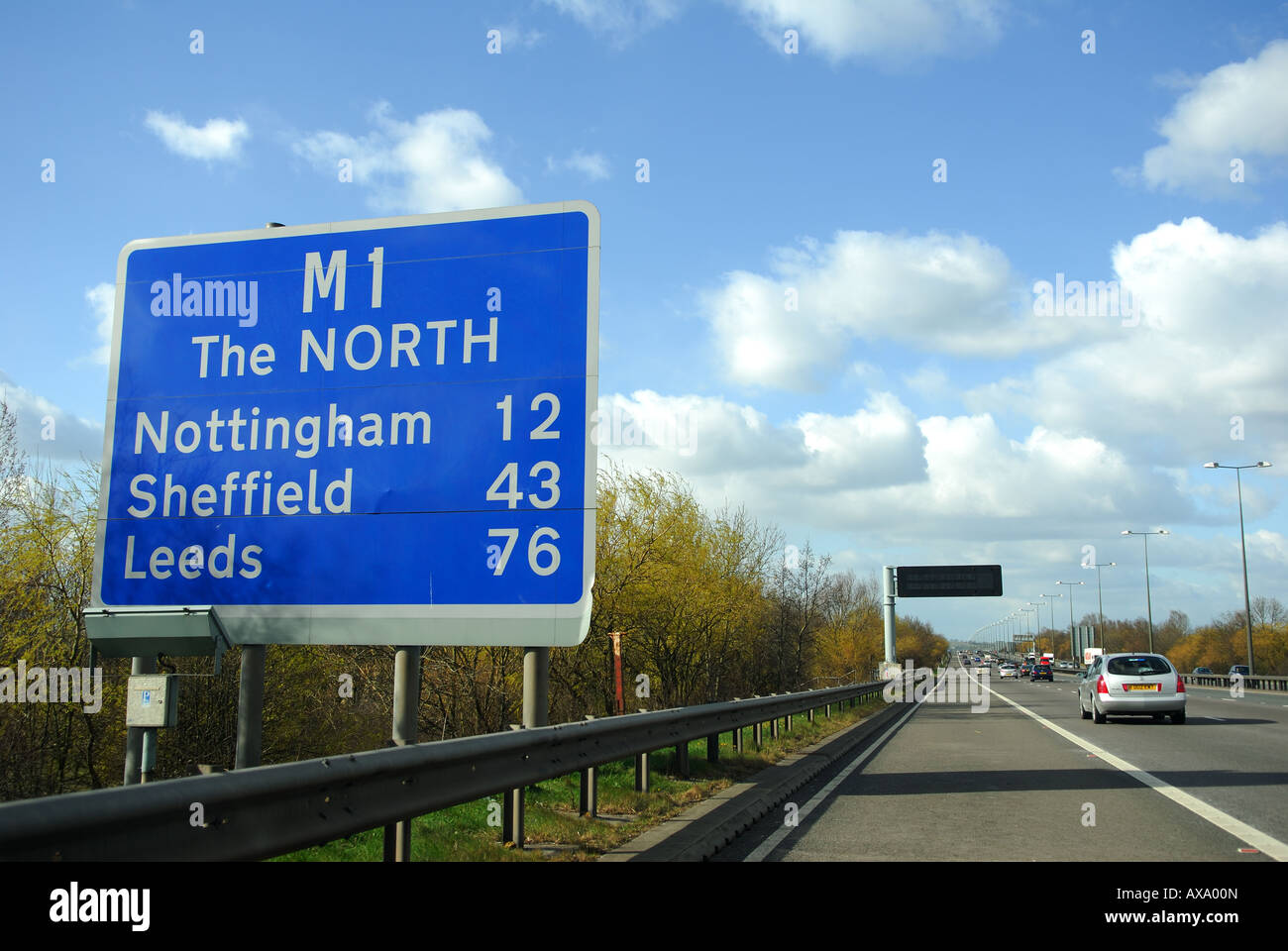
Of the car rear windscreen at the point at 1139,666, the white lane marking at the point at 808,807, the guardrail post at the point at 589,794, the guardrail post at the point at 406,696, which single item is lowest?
the white lane marking at the point at 808,807

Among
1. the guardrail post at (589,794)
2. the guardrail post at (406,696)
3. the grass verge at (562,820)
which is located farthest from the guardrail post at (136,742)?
the guardrail post at (589,794)

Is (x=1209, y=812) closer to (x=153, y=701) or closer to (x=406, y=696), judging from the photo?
(x=406, y=696)

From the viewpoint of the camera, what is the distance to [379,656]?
61.1 ft

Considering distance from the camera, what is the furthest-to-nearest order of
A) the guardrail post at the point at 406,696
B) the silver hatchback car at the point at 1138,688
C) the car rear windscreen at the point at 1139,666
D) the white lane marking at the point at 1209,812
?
the car rear windscreen at the point at 1139,666, the silver hatchback car at the point at 1138,688, the guardrail post at the point at 406,696, the white lane marking at the point at 1209,812

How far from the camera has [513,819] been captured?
744 cm

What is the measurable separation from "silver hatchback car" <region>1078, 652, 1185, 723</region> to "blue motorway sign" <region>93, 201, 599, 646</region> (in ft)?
66.0

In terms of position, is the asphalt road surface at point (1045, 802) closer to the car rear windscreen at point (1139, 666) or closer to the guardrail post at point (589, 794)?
the guardrail post at point (589, 794)

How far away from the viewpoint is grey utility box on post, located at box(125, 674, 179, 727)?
7.80 m

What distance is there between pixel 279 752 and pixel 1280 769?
14098 mm

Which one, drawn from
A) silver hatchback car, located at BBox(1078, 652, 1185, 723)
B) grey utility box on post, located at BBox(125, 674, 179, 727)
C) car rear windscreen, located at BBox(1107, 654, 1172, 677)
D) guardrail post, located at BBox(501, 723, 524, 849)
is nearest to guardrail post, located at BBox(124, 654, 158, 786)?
grey utility box on post, located at BBox(125, 674, 179, 727)

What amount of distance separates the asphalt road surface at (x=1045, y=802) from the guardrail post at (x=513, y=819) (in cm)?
146

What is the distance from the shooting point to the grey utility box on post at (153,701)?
7805 mm

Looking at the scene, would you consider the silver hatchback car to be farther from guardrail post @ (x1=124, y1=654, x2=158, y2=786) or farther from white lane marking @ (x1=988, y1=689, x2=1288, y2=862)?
guardrail post @ (x1=124, y1=654, x2=158, y2=786)
